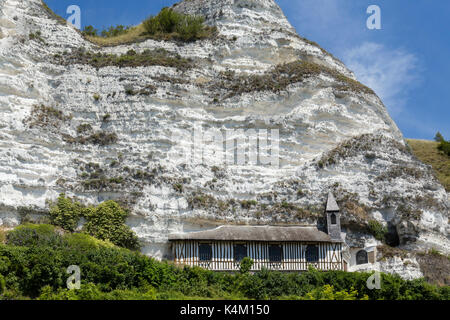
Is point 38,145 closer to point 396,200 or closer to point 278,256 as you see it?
point 278,256

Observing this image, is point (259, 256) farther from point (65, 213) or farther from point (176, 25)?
point (176, 25)

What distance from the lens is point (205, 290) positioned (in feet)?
86.2

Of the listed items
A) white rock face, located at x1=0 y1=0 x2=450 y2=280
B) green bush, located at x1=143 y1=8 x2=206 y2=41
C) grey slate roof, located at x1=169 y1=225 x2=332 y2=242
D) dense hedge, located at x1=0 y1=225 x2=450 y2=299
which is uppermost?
green bush, located at x1=143 y1=8 x2=206 y2=41

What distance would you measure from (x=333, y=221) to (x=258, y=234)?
16.5 feet

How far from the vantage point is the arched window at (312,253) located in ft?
109

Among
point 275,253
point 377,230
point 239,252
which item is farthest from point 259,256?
point 377,230

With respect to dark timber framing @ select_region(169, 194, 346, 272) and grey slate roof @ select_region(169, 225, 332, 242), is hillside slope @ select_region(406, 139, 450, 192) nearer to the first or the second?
dark timber framing @ select_region(169, 194, 346, 272)

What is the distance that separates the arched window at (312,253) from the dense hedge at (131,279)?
453 centimetres

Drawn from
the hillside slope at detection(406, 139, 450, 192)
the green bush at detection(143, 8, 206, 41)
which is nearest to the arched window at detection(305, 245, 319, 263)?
the hillside slope at detection(406, 139, 450, 192)

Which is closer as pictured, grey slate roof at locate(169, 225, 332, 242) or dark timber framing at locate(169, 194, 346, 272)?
dark timber framing at locate(169, 194, 346, 272)

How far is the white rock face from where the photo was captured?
33.3 meters

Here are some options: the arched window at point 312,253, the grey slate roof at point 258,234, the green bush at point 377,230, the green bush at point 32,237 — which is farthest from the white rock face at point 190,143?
the green bush at point 32,237

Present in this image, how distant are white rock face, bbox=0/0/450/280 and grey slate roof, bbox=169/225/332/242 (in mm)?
741
